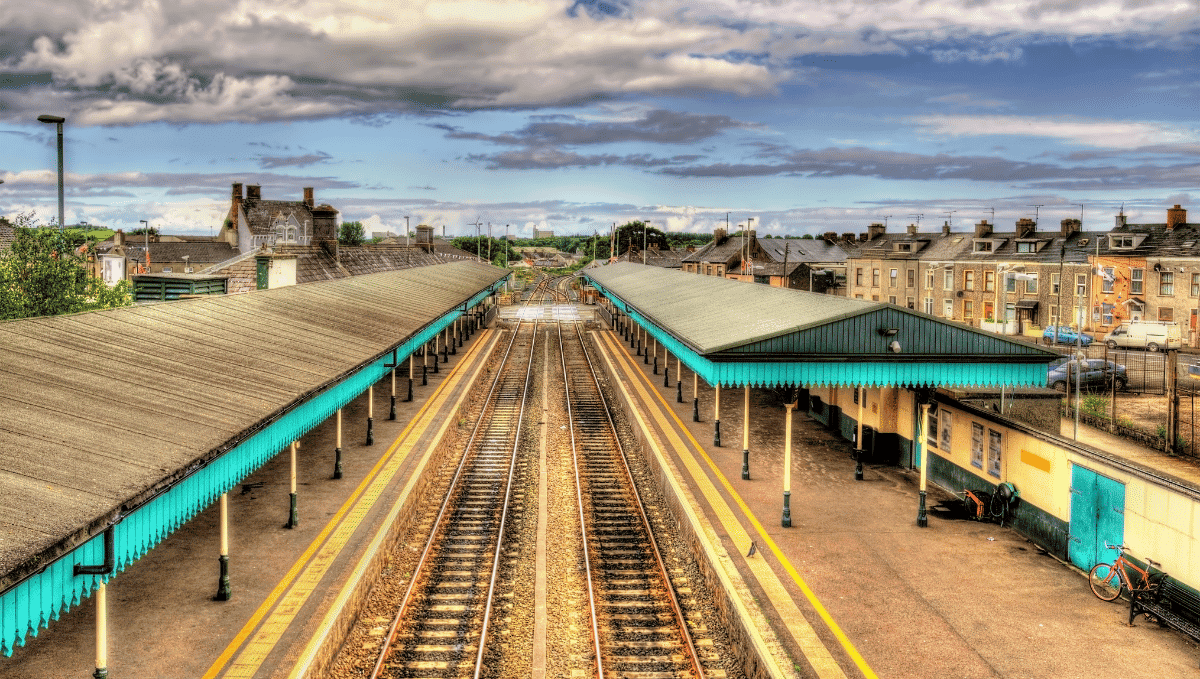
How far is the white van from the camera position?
146ft

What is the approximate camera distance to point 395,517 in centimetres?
1655

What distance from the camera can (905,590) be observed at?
1313 centimetres

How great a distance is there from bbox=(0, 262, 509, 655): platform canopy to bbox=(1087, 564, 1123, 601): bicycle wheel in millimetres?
12618

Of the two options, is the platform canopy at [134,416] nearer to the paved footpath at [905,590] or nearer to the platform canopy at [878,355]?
the paved footpath at [905,590]

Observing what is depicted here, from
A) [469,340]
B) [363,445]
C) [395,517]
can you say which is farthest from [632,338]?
[395,517]

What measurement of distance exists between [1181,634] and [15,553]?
44.7 feet

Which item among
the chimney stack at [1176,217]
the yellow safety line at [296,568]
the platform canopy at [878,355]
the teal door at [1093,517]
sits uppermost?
the chimney stack at [1176,217]

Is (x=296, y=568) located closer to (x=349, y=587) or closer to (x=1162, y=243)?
(x=349, y=587)

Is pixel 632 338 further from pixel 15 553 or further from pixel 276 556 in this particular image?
pixel 15 553

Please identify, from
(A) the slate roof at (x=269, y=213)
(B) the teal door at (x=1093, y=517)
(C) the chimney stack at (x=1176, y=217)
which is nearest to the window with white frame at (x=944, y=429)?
(B) the teal door at (x=1093, y=517)

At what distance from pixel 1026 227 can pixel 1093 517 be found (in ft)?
180

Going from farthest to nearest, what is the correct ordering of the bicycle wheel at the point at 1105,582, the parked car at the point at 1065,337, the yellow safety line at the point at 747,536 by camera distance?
the parked car at the point at 1065,337 → the bicycle wheel at the point at 1105,582 → the yellow safety line at the point at 747,536

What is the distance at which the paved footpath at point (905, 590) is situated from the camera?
10719mm

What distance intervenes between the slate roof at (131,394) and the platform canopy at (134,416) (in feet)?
0.07
